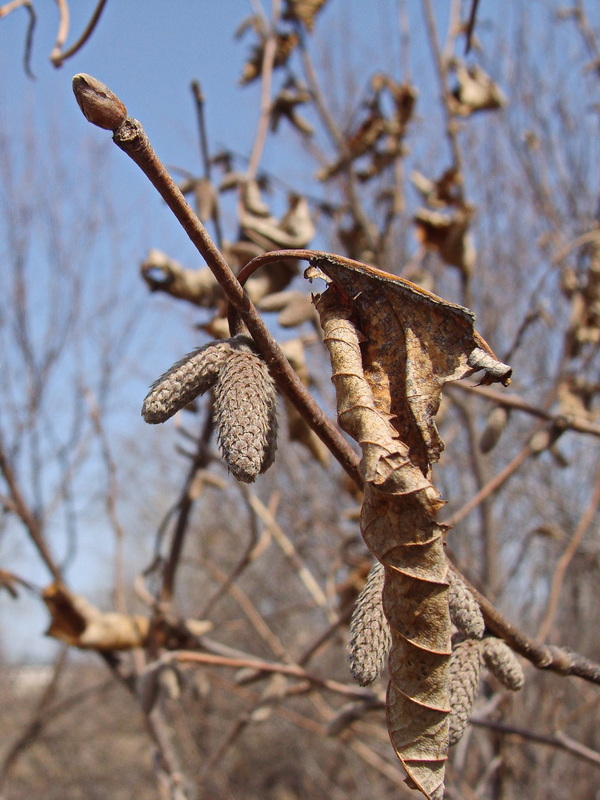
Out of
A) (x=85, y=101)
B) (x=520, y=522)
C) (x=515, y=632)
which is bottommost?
(x=520, y=522)

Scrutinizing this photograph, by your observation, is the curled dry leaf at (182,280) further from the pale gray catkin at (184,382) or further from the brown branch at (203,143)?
the pale gray catkin at (184,382)

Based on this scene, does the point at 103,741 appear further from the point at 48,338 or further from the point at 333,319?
the point at 333,319

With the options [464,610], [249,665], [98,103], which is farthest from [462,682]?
[249,665]

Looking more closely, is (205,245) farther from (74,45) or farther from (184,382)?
(74,45)

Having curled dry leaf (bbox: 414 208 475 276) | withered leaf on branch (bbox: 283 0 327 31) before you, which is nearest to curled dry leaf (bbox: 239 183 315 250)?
curled dry leaf (bbox: 414 208 475 276)

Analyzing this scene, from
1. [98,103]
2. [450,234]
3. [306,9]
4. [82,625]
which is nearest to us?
[98,103]

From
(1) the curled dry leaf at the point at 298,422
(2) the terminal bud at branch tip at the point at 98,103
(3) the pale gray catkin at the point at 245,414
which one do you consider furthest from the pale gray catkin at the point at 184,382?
(1) the curled dry leaf at the point at 298,422

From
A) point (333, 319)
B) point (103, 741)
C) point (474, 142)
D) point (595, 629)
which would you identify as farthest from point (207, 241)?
point (103, 741)
